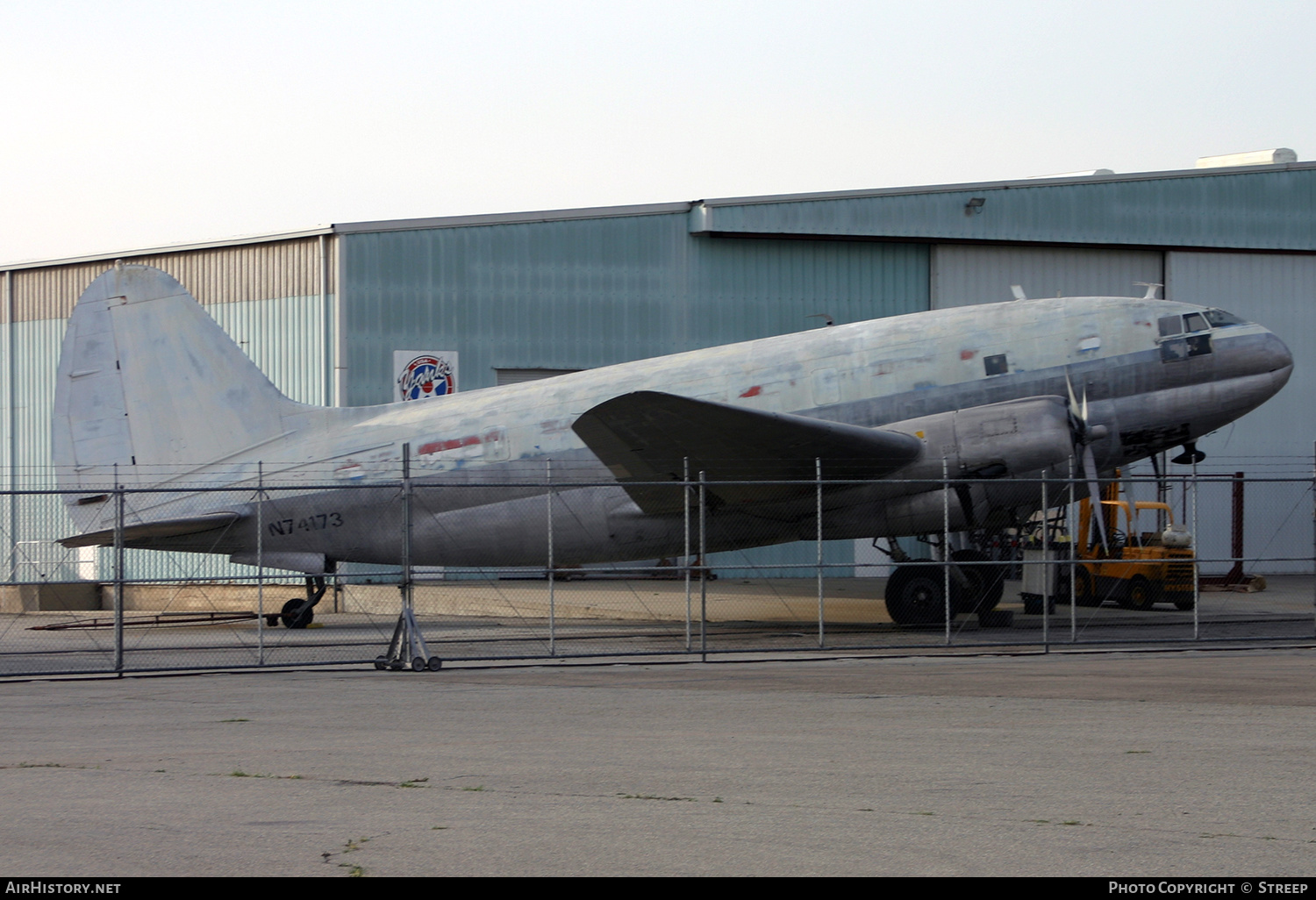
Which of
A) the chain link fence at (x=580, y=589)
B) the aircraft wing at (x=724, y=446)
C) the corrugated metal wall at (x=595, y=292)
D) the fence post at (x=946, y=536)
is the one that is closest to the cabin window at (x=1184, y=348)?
the chain link fence at (x=580, y=589)

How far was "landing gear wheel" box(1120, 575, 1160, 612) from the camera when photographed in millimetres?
26109

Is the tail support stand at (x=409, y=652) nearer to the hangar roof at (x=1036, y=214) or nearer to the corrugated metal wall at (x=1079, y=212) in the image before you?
the hangar roof at (x=1036, y=214)

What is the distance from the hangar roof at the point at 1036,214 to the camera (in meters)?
33.5

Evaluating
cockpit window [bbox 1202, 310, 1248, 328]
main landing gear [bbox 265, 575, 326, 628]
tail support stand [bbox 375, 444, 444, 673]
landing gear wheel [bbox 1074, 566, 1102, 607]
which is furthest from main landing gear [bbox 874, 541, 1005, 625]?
main landing gear [bbox 265, 575, 326, 628]

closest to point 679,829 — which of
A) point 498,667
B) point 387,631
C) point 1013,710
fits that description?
point 1013,710

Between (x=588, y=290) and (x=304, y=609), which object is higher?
(x=588, y=290)

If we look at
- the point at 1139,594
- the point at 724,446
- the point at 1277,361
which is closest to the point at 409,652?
the point at 724,446

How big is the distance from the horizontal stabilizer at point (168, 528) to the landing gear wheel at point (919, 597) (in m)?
10.9

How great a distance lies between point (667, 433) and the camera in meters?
20.4

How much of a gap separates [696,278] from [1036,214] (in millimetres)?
9344

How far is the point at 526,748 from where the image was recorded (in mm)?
9992

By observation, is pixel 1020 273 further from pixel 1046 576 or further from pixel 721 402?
pixel 1046 576

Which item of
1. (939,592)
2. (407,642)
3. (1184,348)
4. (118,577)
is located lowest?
(407,642)
